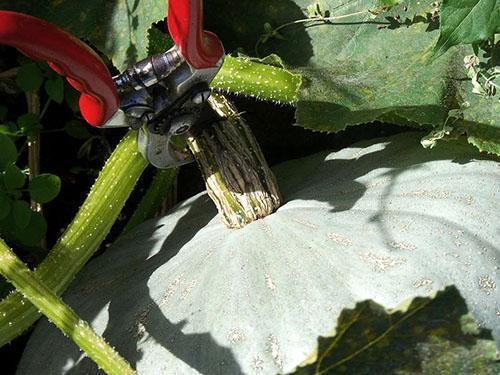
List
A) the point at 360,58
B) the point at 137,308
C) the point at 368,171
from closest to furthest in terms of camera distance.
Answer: the point at 137,308 < the point at 368,171 < the point at 360,58

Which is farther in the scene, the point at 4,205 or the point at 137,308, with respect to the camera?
the point at 4,205

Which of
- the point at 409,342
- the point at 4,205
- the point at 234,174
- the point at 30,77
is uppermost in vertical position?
the point at 30,77

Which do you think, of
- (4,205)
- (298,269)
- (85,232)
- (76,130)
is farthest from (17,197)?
(298,269)

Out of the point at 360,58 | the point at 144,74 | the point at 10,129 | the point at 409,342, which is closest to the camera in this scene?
the point at 409,342

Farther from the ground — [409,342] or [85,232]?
[85,232]

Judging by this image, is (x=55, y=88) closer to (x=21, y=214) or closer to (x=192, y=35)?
(x=21, y=214)

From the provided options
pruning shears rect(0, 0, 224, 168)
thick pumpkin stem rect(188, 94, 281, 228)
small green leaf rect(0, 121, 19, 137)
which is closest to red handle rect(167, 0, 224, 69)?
pruning shears rect(0, 0, 224, 168)

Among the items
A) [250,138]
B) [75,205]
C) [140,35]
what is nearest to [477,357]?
[250,138]
